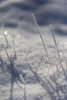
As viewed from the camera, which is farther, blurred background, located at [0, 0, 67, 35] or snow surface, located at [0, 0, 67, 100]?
blurred background, located at [0, 0, 67, 35]

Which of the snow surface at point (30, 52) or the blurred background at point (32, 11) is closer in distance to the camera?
the snow surface at point (30, 52)

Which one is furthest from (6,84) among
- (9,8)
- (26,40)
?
(9,8)

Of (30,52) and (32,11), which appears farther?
(32,11)

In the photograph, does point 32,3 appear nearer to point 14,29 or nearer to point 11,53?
point 14,29

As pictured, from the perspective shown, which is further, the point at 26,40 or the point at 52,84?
the point at 26,40
